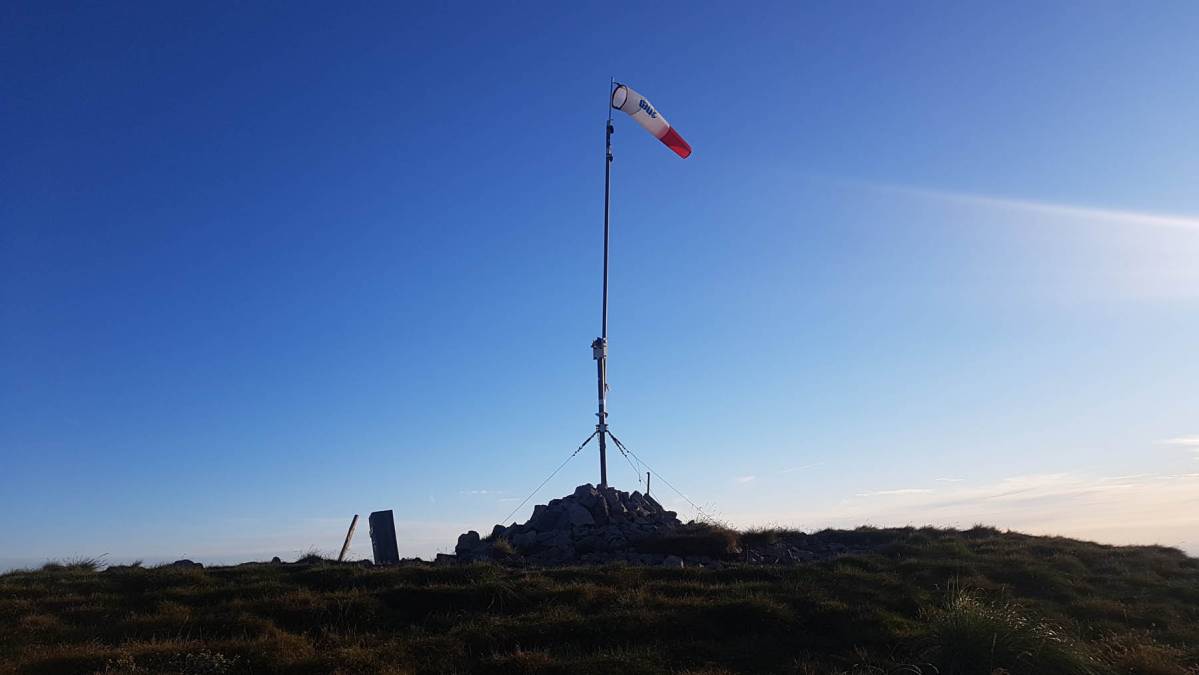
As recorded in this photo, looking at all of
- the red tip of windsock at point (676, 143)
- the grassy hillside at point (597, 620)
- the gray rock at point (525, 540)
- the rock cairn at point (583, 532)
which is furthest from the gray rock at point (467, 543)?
the red tip of windsock at point (676, 143)

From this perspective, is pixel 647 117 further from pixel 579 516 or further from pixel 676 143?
pixel 579 516

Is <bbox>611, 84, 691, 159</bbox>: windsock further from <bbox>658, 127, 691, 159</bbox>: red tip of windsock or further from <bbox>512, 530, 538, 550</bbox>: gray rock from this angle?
<bbox>512, 530, 538, 550</bbox>: gray rock

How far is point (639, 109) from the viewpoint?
21.1 meters

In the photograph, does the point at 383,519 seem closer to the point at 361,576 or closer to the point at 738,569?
the point at 361,576

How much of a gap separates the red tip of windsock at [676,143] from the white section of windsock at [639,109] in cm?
12

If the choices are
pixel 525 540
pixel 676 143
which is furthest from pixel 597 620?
pixel 676 143

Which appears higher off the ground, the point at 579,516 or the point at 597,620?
the point at 579,516

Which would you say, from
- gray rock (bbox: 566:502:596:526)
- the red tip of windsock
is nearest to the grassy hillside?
gray rock (bbox: 566:502:596:526)

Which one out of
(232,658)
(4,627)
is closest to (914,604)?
(232,658)

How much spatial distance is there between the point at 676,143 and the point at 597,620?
13.0 m

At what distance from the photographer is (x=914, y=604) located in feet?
43.5

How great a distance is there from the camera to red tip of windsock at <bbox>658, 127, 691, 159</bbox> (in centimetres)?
2134

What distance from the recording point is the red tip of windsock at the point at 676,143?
70.0ft

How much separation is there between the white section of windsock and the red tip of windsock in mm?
116
